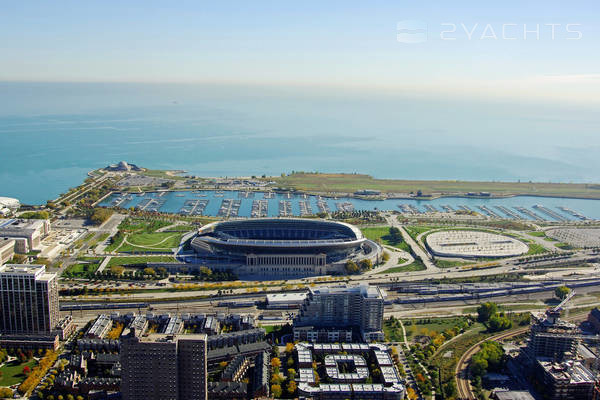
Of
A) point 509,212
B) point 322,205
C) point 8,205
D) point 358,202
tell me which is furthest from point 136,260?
point 509,212

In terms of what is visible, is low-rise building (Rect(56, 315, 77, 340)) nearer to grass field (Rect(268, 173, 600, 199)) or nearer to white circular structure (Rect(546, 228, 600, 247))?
white circular structure (Rect(546, 228, 600, 247))

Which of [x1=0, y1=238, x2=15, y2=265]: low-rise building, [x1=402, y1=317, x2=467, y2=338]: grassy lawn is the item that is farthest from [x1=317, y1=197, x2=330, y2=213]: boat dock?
[x1=0, y1=238, x2=15, y2=265]: low-rise building

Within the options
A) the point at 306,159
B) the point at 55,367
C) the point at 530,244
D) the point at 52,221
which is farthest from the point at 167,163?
the point at 55,367

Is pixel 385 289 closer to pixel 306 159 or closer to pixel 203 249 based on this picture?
pixel 203 249

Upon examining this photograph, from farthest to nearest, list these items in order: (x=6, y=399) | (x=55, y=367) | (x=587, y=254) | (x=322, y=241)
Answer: (x=587, y=254)
(x=322, y=241)
(x=55, y=367)
(x=6, y=399)

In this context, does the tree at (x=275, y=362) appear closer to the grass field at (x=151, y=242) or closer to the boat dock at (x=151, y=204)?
the grass field at (x=151, y=242)

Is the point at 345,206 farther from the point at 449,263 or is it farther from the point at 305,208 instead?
the point at 449,263
